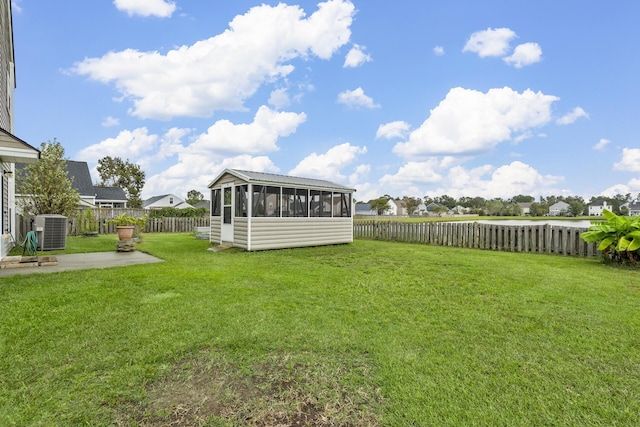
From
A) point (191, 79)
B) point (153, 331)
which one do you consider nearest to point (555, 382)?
point (153, 331)

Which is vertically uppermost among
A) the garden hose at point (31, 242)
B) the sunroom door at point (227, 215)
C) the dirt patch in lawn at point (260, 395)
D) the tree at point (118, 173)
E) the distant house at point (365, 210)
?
the tree at point (118, 173)

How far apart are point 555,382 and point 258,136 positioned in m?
15.3

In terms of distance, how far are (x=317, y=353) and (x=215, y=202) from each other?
976cm

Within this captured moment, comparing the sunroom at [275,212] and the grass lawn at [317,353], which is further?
the sunroom at [275,212]

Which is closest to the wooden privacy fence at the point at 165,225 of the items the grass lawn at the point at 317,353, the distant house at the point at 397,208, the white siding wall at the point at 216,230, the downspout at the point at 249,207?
the white siding wall at the point at 216,230

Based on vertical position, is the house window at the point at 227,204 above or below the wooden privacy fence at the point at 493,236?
above

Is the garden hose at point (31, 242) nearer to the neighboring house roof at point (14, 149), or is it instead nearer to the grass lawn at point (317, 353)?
the neighboring house roof at point (14, 149)

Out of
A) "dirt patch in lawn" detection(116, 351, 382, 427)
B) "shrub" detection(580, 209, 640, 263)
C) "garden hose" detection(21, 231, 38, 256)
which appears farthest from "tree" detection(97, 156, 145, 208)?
"shrub" detection(580, 209, 640, 263)

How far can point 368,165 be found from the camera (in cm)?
1741

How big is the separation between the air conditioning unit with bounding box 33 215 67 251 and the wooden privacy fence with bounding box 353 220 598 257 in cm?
1192

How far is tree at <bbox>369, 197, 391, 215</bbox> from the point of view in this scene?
65.6 metres

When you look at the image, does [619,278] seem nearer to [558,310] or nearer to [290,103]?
[558,310]

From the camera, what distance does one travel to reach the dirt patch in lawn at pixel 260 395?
6.25 ft

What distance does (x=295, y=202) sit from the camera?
35.4 feet
